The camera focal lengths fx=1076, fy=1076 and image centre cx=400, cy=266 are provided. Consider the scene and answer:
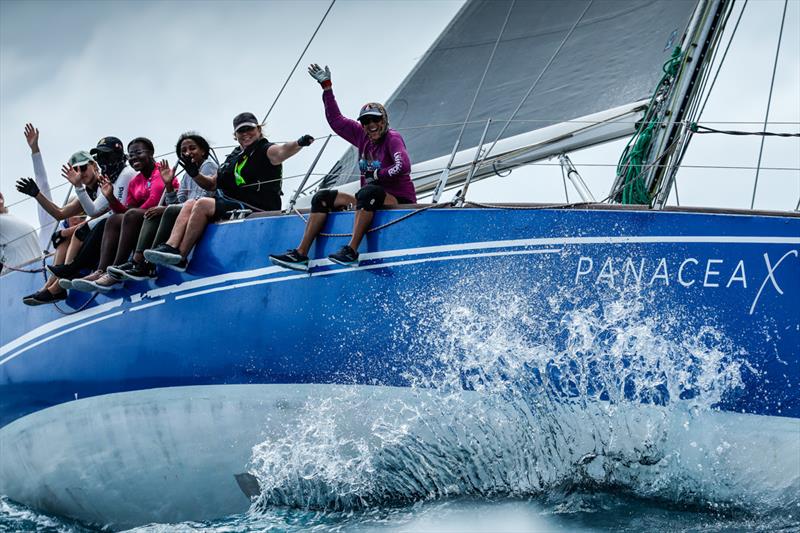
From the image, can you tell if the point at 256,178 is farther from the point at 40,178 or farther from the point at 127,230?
the point at 40,178

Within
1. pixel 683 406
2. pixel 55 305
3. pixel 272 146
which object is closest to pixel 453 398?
pixel 683 406

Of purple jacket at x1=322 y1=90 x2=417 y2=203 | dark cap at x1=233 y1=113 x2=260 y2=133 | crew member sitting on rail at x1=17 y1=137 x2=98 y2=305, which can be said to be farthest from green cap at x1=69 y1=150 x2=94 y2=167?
purple jacket at x1=322 y1=90 x2=417 y2=203

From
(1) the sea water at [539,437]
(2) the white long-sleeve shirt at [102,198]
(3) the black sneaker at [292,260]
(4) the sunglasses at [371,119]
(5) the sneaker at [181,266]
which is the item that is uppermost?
(4) the sunglasses at [371,119]

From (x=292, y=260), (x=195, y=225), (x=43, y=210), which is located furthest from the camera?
(x=43, y=210)

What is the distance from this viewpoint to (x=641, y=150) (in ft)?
20.2

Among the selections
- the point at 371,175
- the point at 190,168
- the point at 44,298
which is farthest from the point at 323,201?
the point at 44,298

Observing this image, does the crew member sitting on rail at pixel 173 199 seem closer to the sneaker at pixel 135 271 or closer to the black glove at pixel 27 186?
the sneaker at pixel 135 271

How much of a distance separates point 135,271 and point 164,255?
0.38 metres

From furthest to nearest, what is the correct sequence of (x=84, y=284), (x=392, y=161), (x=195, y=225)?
(x=84, y=284) → (x=195, y=225) → (x=392, y=161)

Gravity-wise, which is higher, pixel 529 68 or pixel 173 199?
pixel 529 68

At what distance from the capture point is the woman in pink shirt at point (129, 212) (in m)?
6.46

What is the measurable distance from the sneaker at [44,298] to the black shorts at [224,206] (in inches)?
57.7

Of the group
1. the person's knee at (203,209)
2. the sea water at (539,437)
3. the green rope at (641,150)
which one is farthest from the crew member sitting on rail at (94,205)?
the green rope at (641,150)

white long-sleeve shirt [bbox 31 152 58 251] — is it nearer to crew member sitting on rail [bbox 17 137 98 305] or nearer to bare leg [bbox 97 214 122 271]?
crew member sitting on rail [bbox 17 137 98 305]
